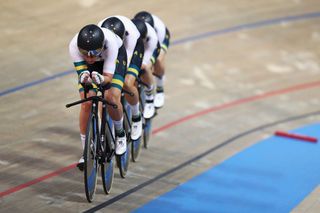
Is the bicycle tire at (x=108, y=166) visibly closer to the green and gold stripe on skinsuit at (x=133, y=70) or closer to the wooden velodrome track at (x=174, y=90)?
the wooden velodrome track at (x=174, y=90)

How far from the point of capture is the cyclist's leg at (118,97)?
569 cm

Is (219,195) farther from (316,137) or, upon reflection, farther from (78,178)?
(316,137)

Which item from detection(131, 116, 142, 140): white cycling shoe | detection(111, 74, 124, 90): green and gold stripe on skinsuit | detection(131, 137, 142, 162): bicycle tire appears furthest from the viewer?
detection(131, 137, 142, 162): bicycle tire

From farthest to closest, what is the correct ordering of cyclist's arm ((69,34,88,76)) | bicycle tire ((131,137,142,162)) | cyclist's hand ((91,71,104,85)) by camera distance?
bicycle tire ((131,137,142,162)) → cyclist's arm ((69,34,88,76)) → cyclist's hand ((91,71,104,85))

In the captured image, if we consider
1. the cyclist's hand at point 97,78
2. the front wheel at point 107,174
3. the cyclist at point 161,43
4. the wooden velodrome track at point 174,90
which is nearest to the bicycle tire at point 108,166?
the front wheel at point 107,174

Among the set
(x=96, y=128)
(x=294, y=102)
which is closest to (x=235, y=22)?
(x=294, y=102)

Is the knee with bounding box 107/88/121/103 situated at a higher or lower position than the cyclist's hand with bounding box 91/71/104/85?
lower

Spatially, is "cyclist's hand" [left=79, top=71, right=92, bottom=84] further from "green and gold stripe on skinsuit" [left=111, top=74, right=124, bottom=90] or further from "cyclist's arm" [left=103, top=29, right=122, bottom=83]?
"green and gold stripe on skinsuit" [left=111, top=74, right=124, bottom=90]

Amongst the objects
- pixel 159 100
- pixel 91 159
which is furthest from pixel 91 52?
pixel 159 100

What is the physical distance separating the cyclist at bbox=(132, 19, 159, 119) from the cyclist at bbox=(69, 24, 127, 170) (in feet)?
2.50

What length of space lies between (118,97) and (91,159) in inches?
21.8

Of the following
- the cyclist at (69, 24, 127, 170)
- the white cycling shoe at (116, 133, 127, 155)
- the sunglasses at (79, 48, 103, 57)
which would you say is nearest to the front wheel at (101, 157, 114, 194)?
the white cycling shoe at (116, 133, 127, 155)

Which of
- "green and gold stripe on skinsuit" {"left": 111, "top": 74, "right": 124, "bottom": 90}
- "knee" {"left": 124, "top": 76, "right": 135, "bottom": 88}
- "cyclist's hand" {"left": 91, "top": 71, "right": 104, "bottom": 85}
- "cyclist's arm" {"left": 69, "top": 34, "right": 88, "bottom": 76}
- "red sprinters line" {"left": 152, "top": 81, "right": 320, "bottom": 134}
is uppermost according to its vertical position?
"cyclist's arm" {"left": 69, "top": 34, "right": 88, "bottom": 76}

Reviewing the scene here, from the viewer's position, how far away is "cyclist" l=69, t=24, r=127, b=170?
5.33m
